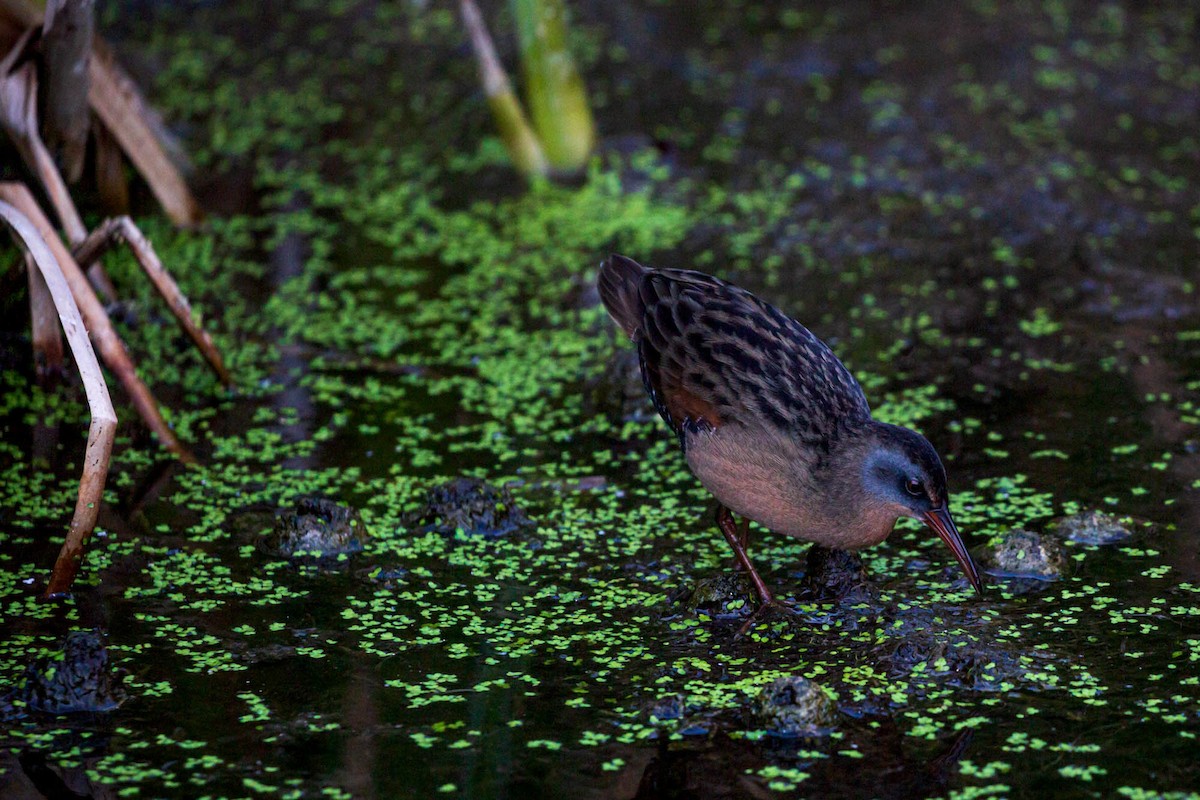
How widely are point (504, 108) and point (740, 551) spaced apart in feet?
12.9

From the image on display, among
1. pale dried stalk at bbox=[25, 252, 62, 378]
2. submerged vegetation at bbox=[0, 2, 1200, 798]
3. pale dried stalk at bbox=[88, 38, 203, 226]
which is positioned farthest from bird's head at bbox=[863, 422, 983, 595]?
pale dried stalk at bbox=[88, 38, 203, 226]

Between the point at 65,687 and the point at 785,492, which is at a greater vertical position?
the point at 785,492

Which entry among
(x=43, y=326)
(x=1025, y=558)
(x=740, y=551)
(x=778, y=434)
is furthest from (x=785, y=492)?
(x=43, y=326)

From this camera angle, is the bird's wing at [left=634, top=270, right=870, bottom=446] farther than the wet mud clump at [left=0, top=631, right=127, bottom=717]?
Yes

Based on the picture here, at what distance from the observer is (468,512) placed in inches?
197

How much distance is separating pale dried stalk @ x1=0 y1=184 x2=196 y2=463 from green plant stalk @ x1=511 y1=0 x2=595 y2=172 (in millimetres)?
3095

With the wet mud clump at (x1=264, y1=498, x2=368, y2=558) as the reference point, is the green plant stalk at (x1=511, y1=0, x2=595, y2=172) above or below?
above

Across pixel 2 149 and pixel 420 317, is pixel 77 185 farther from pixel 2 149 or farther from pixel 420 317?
pixel 420 317

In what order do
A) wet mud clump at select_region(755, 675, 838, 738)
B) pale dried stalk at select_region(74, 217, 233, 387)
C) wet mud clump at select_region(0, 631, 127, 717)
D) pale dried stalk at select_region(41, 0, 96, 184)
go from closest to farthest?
wet mud clump at select_region(755, 675, 838, 738), wet mud clump at select_region(0, 631, 127, 717), pale dried stalk at select_region(74, 217, 233, 387), pale dried stalk at select_region(41, 0, 96, 184)

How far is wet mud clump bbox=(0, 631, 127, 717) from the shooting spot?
12.7 feet

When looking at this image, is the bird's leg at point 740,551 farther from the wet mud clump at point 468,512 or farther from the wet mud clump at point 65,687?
the wet mud clump at point 65,687

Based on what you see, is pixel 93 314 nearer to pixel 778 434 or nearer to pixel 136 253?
pixel 136 253

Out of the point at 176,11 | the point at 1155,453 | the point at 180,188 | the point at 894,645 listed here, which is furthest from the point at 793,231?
the point at 176,11

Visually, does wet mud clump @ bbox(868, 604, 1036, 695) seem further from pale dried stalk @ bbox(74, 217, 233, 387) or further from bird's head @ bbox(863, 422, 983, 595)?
pale dried stalk @ bbox(74, 217, 233, 387)
